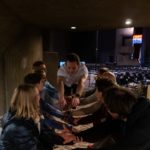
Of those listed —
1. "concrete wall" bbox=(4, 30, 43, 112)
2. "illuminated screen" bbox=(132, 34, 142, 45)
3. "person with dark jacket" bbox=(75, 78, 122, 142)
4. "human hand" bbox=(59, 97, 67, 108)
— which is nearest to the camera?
"person with dark jacket" bbox=(75, 78, 122, 142)

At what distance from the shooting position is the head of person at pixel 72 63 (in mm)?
3188

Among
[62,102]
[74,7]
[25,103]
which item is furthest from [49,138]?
[74,7]

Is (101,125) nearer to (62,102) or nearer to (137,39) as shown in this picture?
(62,102)

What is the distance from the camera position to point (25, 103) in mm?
1954

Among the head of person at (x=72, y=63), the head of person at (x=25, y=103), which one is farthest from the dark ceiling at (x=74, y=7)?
the head of person at (x=25, y=103)

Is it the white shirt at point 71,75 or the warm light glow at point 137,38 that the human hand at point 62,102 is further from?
the warm light glow at point 137,38

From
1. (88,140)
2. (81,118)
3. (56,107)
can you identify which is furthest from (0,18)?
(88,140)

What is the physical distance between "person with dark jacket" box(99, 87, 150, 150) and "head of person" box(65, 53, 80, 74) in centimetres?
139

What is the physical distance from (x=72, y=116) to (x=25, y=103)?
1.22 meters

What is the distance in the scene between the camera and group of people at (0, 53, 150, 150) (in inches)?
68.0

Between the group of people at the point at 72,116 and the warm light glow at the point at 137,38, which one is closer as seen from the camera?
the group of people at the point at 72,116

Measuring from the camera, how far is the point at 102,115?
2.94 meters

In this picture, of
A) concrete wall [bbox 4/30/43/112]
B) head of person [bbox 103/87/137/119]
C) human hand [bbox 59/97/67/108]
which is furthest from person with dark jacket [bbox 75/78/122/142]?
concrete wall [bbox 4/30/43/112]

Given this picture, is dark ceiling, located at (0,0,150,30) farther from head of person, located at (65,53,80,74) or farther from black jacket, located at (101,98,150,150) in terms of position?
black jacket, located at (101,98,150,150)
